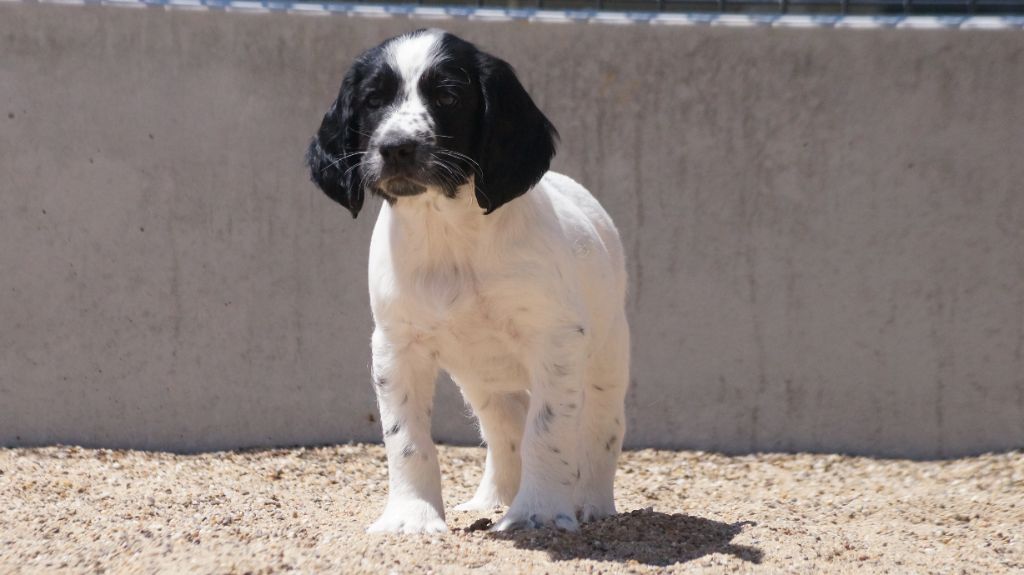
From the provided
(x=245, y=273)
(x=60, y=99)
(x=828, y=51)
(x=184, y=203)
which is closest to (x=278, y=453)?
(x=245, y=273)

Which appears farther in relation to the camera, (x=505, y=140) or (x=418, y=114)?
(x=505, y=140)

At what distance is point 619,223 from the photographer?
7855 millimetres

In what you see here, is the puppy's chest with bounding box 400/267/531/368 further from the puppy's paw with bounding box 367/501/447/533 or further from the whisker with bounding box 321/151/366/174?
the puppy's paw with bounding box 367/501/447/533

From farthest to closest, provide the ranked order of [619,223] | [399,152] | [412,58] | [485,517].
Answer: [619,223] < [485,517] < [412,58] < [399,152]

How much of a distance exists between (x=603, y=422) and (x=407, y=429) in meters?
1.00

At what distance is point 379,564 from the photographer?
Answer: 4273mm

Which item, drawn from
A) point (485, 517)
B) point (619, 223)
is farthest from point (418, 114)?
point (619, 223)

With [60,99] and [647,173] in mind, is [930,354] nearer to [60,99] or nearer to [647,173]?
[647,173]

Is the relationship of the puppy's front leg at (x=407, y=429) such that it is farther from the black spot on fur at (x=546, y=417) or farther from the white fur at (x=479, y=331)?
the black spot on fur at (x=546, y=417)

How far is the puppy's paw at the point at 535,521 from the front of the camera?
15.8 feet

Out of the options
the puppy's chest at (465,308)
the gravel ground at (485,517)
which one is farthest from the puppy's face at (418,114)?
the gravel ground at (485,517)

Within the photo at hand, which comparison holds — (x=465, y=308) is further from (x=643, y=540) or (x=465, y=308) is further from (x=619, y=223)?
(x=619, y=223)

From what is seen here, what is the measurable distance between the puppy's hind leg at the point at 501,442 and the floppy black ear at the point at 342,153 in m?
1.18

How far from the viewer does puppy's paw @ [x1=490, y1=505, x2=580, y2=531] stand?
190 inches
